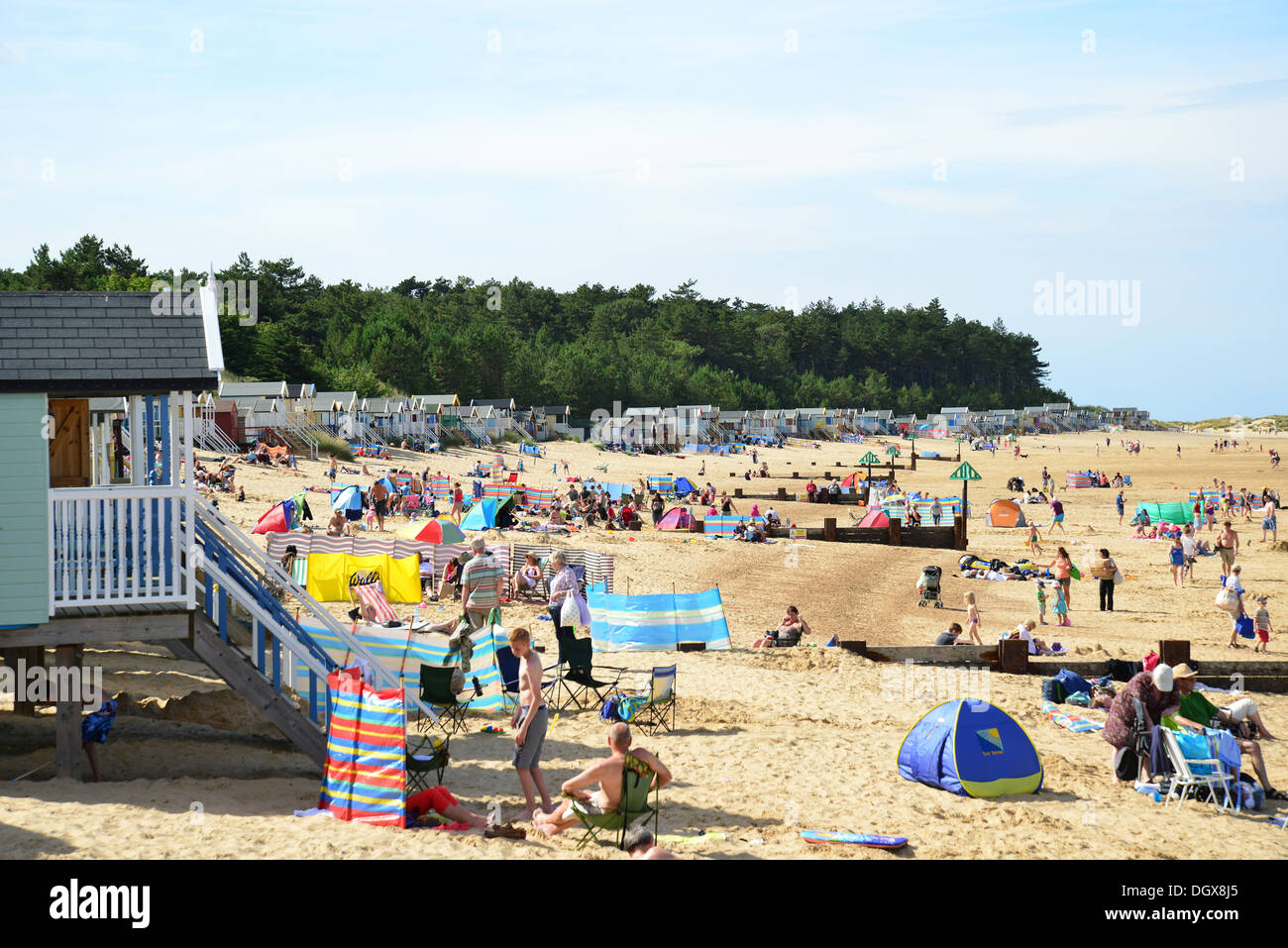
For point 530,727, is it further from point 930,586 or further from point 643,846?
point 930,586

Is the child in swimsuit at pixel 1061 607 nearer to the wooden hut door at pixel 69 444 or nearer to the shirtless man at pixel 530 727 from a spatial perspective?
the shirtless man at pixel 530 727

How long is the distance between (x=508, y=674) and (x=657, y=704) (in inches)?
62.4

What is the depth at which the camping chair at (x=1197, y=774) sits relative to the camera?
8.97m

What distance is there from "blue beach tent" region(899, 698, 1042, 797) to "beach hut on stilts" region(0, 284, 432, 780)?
5.07m

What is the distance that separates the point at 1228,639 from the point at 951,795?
1054 centimetres

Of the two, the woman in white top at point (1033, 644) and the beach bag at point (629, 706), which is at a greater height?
the beach bag at point (629, 706)

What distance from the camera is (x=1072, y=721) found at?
11.7m

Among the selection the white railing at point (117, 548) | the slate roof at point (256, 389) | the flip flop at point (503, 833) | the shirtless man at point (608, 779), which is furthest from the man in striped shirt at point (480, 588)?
the slate roof at point (256, 389)

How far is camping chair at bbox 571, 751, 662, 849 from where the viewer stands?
722cm

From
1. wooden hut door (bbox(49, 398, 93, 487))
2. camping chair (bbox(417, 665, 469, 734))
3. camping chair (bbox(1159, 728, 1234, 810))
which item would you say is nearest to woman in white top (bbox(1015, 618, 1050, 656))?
camping chair (bbox(1159, 728, 1234, 810))

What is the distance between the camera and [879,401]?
461 feet

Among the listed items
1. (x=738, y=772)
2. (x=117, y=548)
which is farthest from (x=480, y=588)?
(x=117, y=548)

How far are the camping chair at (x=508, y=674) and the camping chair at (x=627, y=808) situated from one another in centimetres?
399
